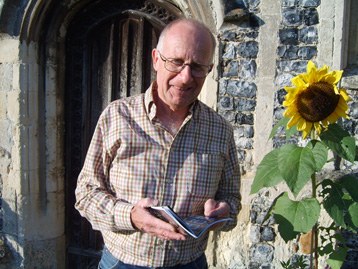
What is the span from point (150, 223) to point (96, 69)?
8.83 ft

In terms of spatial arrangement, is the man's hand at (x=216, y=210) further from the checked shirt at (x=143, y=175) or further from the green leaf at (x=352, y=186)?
the green leaf at (x=352, y=186)

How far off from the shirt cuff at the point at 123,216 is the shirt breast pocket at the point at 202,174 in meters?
0.30

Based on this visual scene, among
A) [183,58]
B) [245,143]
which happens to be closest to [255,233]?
[245,143]

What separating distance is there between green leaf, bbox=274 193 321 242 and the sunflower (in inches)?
15.0

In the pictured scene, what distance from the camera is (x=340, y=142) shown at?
182cm

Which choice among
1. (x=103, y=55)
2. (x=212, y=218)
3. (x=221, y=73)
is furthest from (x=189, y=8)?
(x=212, y=218)

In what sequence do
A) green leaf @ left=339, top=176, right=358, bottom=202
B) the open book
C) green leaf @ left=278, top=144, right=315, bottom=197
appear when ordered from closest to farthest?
the open book, green leaf @ left=278, top=144, right=315, bottom=197, green leaf @ left=339, top=176, right=358, bottom=202

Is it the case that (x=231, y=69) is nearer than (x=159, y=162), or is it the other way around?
(x=159, y=162)

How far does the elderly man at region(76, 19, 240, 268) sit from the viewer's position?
5.24 feet

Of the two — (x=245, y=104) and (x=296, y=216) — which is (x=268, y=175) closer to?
(x=296, y=216)

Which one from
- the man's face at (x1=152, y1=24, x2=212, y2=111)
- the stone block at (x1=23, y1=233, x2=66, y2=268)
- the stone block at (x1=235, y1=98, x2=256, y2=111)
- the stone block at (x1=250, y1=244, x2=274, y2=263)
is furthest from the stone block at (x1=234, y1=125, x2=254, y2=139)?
the stone block at (x1=23, y1=233, x2=66, y2=268)

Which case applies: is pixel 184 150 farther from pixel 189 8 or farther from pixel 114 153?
pixel 189 8

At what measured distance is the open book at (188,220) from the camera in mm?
1377

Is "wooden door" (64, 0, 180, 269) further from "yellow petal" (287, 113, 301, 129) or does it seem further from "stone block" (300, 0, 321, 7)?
"yellow petal" (287, 113, 301, 129)
